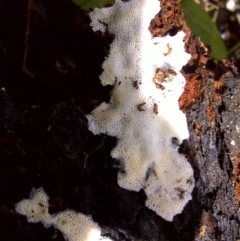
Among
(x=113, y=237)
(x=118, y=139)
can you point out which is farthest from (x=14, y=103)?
(x=113, y=237)

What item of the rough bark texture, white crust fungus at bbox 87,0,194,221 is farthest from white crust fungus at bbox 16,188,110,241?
white crust fungus at bbox 87,0,194,221

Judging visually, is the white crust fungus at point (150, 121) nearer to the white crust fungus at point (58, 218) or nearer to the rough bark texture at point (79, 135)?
the rough bark texture at point (79, 135)

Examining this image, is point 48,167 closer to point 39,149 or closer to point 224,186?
point 39,149

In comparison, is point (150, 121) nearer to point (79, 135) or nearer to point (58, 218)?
point (79, 135)

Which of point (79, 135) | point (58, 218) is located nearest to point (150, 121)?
point (79, 135)

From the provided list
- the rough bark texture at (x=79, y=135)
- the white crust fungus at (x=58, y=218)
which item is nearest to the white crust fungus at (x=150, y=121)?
the rough bark texture at (x=79, y=135)

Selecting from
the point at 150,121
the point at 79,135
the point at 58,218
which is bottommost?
the point at 58,218
